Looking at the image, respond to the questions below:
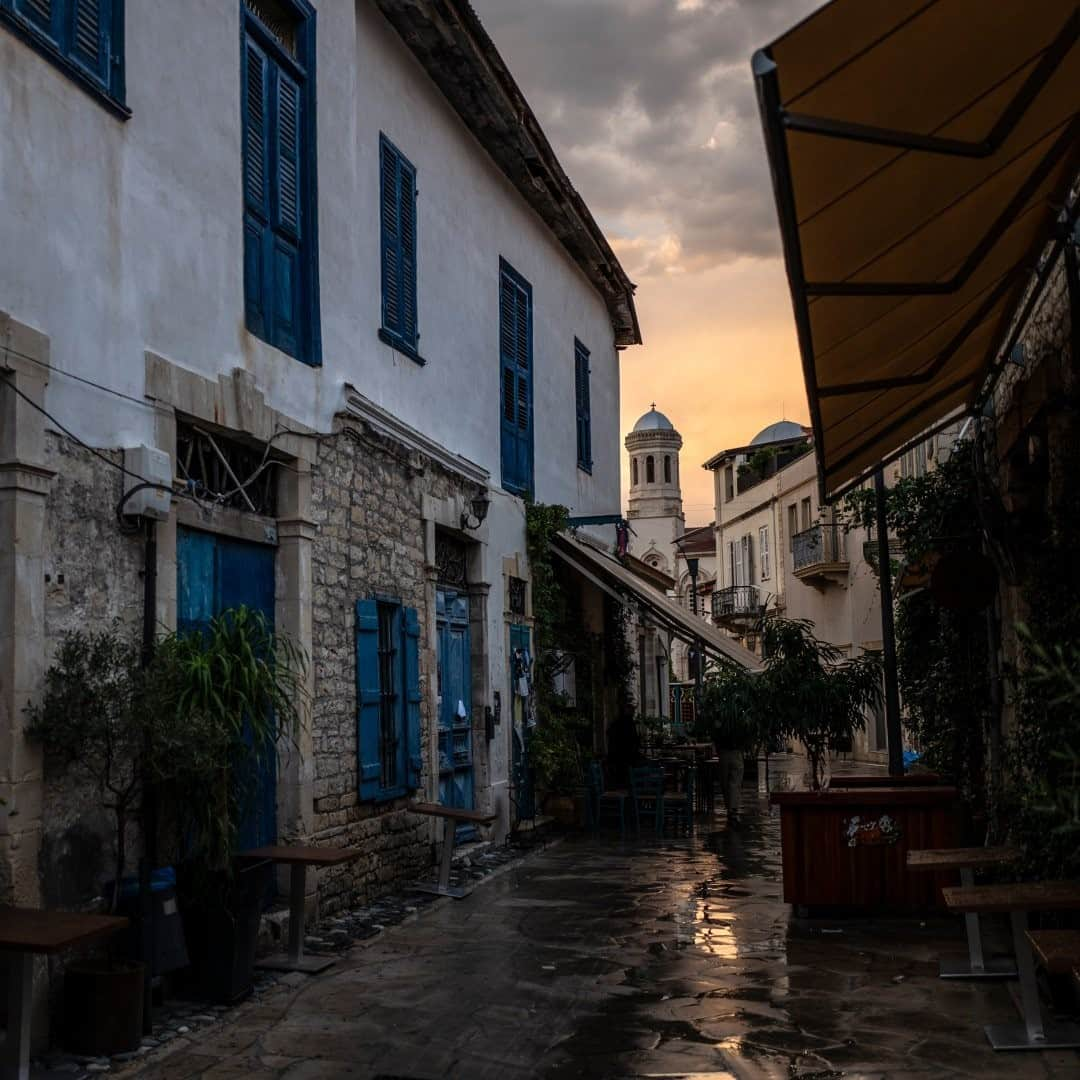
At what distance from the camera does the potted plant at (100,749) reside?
5.54 m

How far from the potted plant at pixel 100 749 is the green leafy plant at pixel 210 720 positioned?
14 cm


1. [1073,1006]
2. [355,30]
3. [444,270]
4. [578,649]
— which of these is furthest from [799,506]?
[1073,1006]

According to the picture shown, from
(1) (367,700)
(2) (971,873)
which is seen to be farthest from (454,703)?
(2) (971,873)

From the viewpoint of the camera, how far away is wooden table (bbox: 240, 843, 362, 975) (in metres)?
7.05

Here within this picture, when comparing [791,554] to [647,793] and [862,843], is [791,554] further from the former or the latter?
[862,843]

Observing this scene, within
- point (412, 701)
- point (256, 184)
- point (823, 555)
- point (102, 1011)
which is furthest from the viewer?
point (823, 555)

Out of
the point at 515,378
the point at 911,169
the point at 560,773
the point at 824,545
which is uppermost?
the point at 824,545

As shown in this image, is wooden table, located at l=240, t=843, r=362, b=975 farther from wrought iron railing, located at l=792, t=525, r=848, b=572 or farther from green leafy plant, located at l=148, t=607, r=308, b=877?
wrought iron railing, located at l=792, t=525, r=848, b=572

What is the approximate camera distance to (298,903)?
7301 millimetres

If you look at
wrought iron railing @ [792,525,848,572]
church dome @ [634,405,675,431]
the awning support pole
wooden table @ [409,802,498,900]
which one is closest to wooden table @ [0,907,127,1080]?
wooden table @ [409,802,498,900]

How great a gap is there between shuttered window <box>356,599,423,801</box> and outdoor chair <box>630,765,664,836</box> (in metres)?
4.19

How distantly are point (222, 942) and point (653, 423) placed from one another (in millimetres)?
59534

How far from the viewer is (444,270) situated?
12.0m

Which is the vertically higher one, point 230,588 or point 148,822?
point 230,588
